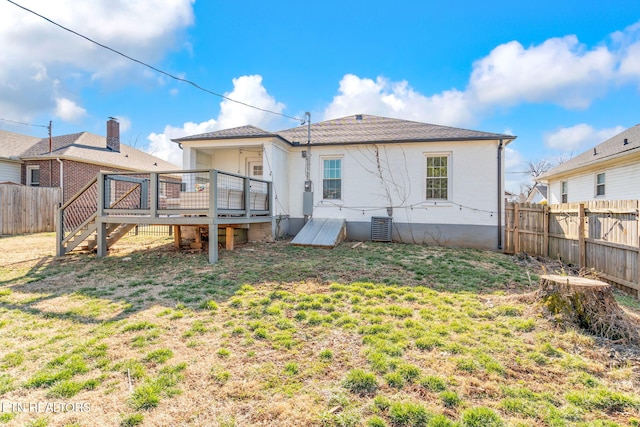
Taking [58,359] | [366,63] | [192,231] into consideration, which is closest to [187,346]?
[58,359]

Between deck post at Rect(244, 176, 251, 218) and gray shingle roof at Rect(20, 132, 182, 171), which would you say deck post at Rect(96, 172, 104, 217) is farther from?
gray shingle roof at Rect(20, 132, 182, 171)

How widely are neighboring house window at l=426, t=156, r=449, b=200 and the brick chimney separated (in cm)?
1857

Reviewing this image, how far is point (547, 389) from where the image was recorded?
8.45ft

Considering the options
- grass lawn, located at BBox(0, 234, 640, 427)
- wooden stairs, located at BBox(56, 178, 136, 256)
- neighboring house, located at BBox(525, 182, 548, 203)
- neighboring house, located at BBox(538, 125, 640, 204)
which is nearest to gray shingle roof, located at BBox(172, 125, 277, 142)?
wooden stairs, located at BBox(56, 178, 136, 256)

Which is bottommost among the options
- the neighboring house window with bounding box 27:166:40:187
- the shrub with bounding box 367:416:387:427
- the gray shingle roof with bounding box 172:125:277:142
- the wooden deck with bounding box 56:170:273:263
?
the shrub with bounding box 367:416:387:427

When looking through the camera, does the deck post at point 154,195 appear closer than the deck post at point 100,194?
Yes

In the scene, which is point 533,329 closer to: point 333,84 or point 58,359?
point 58,359

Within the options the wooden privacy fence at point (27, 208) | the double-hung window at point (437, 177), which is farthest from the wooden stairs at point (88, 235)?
the double-hung window at point (437, 177)

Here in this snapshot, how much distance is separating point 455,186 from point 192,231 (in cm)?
868

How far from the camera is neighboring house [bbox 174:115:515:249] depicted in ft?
33.6

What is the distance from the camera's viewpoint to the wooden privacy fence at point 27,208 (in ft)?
42.3

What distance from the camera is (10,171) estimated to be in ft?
52.5

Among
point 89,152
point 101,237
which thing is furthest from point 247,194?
point 89,152

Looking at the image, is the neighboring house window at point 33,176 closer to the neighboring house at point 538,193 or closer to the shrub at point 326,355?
the shrub at point 326,355
